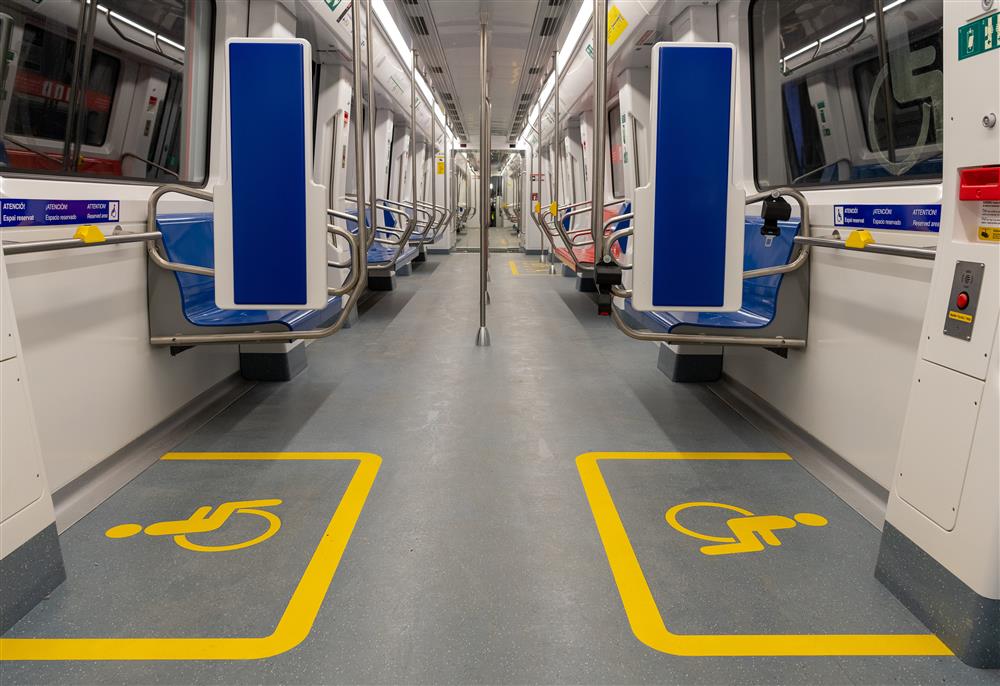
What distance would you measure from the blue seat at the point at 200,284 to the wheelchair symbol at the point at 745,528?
2.16m

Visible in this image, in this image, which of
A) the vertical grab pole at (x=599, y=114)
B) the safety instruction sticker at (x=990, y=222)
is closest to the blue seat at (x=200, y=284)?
the vertical grab pole at (x=599, y=114)

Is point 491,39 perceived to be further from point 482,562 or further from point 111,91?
point 482,562

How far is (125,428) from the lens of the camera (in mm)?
3295

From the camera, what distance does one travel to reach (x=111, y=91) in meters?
3.58

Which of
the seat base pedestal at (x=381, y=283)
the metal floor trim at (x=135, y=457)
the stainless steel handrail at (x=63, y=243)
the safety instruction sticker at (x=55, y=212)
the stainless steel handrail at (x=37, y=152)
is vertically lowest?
the metal floor trim at (x=135, y=457)

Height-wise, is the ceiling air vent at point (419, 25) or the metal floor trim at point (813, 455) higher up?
the ceiling air vent at point (419, 25)

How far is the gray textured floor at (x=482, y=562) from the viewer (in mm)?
1845

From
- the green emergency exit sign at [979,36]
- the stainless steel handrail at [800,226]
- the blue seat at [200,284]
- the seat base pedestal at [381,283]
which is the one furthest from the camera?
the seat base pedestal at [381,283]

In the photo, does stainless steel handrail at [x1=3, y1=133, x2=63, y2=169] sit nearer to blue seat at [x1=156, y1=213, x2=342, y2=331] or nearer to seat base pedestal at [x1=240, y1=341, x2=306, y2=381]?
blue seat at [x1=156, y1=213, x2=342, y2=331]

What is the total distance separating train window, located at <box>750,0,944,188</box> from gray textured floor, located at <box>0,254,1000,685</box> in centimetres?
147

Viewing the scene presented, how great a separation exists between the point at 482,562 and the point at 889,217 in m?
2.11

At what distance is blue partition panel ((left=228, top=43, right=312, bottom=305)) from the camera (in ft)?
11.0

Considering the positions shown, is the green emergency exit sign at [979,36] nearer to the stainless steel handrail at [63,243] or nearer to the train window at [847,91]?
the train window at [847,91]

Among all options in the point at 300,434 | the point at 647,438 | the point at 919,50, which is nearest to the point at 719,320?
the point at 647,438
